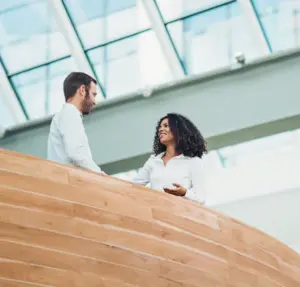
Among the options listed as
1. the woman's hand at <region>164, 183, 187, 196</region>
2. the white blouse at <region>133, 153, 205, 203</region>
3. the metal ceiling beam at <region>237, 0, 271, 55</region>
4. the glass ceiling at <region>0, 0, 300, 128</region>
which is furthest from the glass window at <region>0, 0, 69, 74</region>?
the woman's hand at <region>164, 183, 187, 196</region>

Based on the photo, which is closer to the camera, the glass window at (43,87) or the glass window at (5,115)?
the glass window at (43,87)

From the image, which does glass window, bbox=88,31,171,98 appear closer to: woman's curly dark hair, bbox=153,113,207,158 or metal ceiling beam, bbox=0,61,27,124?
metal ceiling beam, bbox=0,61,27,124

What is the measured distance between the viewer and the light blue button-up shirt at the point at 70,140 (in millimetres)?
6270

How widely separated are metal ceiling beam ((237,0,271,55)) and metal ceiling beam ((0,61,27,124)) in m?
3.76

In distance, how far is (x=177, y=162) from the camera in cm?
673

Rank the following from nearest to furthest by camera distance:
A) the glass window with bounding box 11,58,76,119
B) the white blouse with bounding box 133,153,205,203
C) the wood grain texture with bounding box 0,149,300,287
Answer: the wood grain texture with bounding box 0,149,300,287 < the white blouse with bounding box 133,153,205,203 < the glass window with bounding box 11,58,76,119

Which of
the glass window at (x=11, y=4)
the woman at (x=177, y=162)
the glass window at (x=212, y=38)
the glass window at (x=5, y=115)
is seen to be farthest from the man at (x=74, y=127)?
the glass window at (x=5, y=115)

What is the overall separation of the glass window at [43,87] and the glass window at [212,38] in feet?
5.65

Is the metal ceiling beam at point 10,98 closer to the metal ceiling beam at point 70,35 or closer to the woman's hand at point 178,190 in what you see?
the metal ceiling beam at point 70,35

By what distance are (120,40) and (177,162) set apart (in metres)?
5.17

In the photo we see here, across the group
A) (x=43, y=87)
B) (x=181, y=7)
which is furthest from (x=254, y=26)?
(x=43, y=87)

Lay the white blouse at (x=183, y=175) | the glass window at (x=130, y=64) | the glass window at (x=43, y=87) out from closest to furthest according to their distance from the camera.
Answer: the white blouse at (x=183, y=175)
the glass window at (x=130, y=64)
the glass window at (x=43, y=87)

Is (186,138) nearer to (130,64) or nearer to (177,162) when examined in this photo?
(177,162)

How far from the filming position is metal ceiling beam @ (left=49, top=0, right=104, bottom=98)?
11547 millimetres
